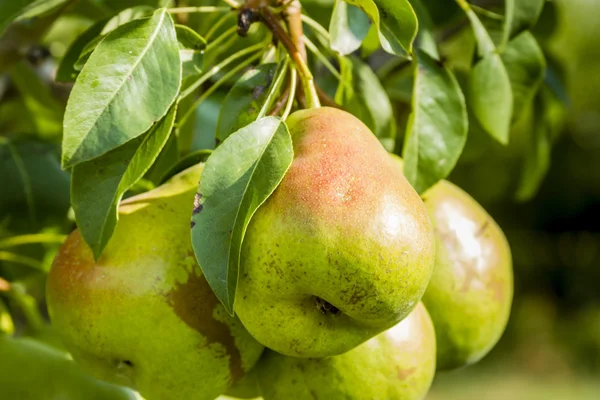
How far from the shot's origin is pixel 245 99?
2.96ft

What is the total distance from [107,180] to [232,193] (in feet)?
0.56

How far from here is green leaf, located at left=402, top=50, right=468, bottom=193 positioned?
0.96m

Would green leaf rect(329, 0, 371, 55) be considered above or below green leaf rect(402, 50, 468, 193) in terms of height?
above

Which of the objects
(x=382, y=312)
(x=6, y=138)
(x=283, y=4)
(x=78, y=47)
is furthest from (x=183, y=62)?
(x=6, y=138)

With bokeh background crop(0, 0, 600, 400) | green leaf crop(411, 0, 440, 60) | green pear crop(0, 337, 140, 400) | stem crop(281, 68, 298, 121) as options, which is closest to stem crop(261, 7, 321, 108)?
stem crop(281, 68, 298, 121)

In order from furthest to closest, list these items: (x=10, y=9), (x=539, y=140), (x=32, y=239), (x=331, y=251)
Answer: (x=539, y=140) < (x=32, y=239) < (x=10, y=9) < (x=331, y=251)

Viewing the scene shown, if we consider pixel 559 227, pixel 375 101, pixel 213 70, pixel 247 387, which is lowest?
pixel 559 227

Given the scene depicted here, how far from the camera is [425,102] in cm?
100

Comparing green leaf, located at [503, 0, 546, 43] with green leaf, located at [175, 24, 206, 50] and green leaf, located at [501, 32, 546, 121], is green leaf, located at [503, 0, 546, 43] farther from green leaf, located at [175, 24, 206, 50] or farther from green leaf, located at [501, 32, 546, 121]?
green leaf, located at [175, 24, 206, 50]

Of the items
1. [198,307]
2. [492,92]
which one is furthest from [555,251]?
[198,307]

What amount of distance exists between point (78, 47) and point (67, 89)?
68 cm

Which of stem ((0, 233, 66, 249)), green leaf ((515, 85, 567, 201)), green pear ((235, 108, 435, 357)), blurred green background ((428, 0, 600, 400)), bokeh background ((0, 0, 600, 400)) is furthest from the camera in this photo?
blurred green background ((428, 0, 600, 400))

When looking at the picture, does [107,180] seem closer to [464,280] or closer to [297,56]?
[297,56]

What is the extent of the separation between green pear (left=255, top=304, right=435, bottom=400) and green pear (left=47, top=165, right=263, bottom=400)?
0.05m
